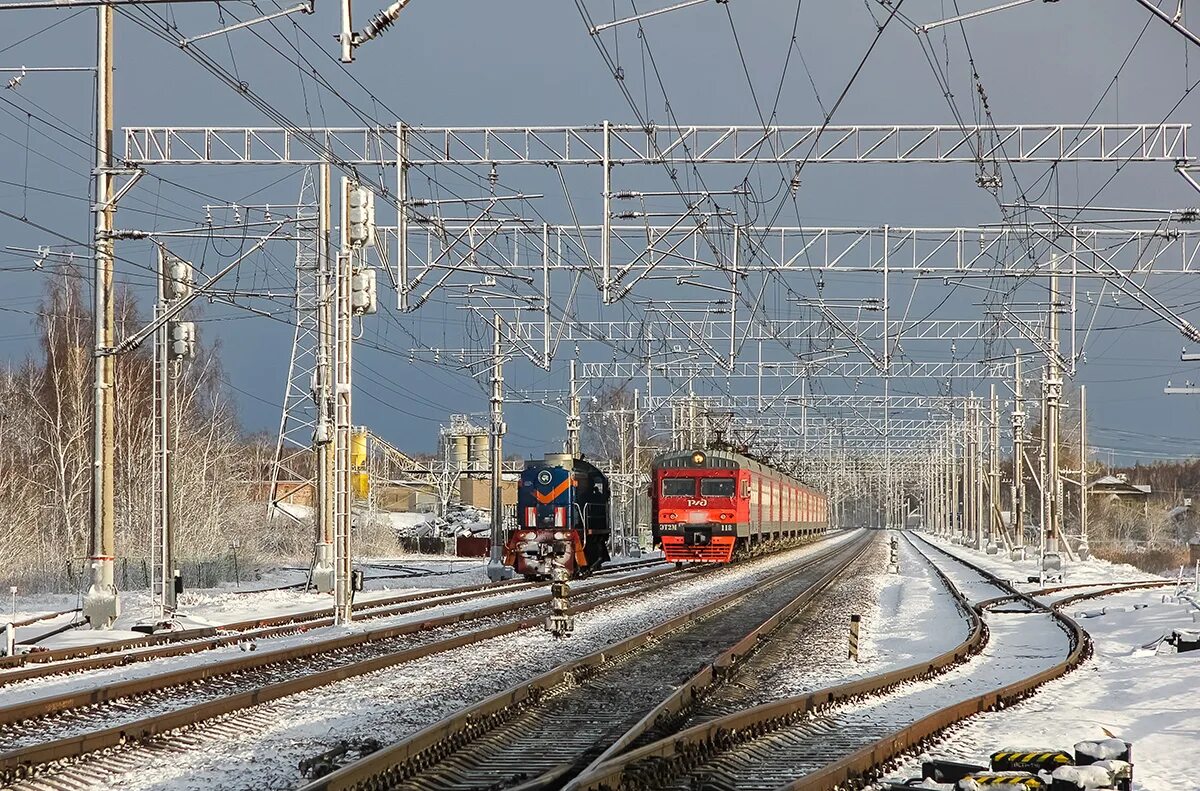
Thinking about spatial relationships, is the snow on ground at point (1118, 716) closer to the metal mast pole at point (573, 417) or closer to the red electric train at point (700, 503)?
the red electric train at point (700, 503)

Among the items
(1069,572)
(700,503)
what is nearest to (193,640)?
(700,503)

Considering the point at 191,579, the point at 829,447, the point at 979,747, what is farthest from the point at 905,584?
the point at 829,447

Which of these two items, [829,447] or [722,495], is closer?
[722,495]

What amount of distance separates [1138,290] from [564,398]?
28051 mm

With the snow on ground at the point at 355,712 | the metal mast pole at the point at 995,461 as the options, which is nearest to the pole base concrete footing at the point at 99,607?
the snow on ground at the point at 355,712

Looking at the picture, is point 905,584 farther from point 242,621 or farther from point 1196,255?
point 242,621

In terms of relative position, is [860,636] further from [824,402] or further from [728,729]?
[824,402]

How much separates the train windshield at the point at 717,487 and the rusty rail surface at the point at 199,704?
1807 cm

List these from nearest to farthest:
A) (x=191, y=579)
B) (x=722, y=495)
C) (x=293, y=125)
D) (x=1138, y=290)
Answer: (x=293, y=125), (x=1138, y=290), (x=191, y=579), (x=722, y=495)

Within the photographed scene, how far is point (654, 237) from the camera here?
29641mm

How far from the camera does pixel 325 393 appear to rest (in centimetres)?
2569

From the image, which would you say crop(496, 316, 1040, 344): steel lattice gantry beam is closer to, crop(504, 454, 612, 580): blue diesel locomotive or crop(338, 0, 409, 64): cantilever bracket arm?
crop(504, 454, 612, 580): blue diesel locomotive

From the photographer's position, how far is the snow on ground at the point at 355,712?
974cm

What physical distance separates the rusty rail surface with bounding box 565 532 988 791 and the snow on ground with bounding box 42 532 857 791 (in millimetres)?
2172
